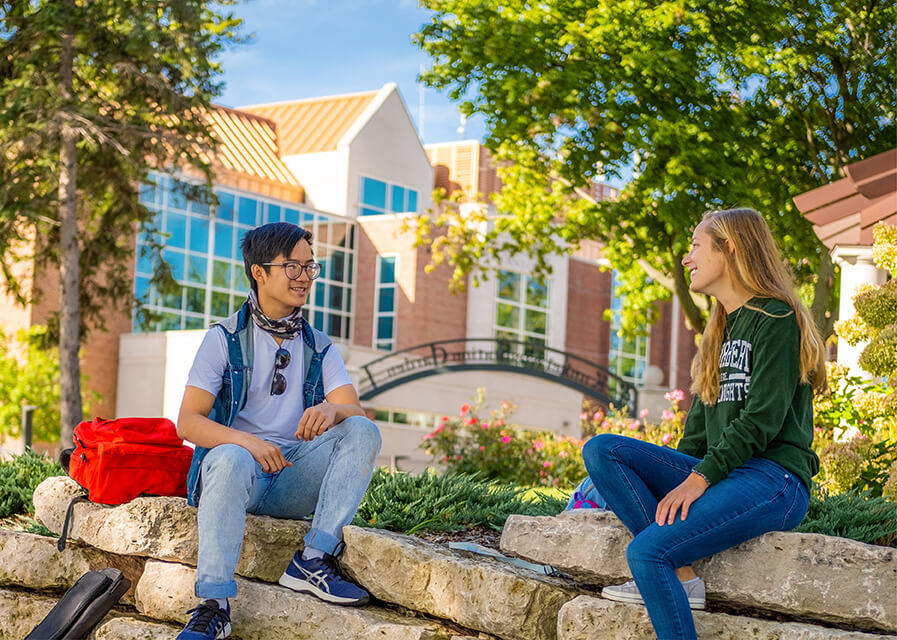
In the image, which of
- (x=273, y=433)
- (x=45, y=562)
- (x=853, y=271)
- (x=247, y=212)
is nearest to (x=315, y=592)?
(x=273, y=433)

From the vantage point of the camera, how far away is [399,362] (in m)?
32.7

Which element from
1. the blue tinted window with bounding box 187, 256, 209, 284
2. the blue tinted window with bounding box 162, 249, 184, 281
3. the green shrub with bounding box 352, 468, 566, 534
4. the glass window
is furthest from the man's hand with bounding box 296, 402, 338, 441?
the glass window

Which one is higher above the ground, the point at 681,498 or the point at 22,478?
the point at 681,498

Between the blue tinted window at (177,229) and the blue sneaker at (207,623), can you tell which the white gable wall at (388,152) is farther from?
the blue sneaker at (207,623)

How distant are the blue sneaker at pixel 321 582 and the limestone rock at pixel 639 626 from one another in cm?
98

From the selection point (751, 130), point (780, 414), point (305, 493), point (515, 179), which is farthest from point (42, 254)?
point (780, 414)

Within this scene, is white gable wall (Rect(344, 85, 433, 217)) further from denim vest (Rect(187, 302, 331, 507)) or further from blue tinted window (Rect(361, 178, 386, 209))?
denim vest (Rect(187, 302, 331, 507))

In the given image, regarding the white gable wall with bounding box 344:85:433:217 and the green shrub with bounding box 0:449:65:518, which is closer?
the green shrub with bounding box 0:449:65:518

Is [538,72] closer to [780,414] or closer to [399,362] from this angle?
[780,414]

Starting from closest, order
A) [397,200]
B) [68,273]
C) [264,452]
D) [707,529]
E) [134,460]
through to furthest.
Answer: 1. [707,529]
2. [264,452]
3. [134,460]
4. [68,273]
5. [397,200]

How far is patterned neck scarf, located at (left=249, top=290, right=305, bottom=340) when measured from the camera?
531cm

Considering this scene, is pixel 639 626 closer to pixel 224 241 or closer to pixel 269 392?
pixel 269 392

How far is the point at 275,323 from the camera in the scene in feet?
17.5

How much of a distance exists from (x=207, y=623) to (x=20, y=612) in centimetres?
192
